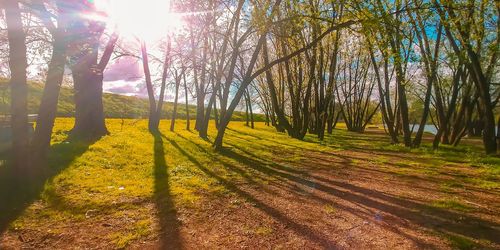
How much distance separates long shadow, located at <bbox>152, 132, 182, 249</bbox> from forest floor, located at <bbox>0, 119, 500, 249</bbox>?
0.02 m

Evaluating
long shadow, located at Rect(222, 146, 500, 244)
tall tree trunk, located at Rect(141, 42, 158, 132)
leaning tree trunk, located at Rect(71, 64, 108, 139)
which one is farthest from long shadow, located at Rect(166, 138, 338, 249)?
tall tree trunk, located at Rect(141, 42, 158, 132)

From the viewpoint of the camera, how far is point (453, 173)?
1196 cm

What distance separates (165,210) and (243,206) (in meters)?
1.74

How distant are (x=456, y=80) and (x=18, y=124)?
21.3 m

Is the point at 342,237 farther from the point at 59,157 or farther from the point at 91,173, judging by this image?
the point at 59,157

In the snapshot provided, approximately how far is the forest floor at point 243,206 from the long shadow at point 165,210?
0.8 inches

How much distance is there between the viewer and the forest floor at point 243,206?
5582 mm

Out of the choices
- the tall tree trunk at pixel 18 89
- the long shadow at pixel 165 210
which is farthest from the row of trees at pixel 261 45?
the long shadow at pixel 165 210

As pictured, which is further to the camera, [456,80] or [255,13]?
[456,80]

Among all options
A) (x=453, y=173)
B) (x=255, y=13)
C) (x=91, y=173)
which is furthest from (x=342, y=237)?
(x=255, y=13)

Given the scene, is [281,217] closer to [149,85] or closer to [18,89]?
[18,89]

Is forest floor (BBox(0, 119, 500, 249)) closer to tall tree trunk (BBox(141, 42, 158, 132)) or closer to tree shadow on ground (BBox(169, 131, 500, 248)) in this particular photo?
tree shadow on ground (BBox(169, 131, 500, 248))

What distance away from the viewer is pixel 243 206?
759 cm

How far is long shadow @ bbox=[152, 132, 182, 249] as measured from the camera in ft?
18.1
